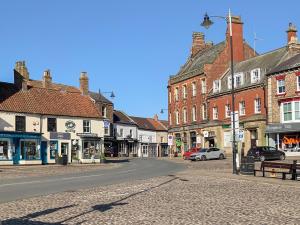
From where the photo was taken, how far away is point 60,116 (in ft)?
174

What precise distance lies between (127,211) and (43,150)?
39316 millimetres

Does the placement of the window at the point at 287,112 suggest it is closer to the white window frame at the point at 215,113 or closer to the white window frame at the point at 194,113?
the white window frame at the point at 215,113

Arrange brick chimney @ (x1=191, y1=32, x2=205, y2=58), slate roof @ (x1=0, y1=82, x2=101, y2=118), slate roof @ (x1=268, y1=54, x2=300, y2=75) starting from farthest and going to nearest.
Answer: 1. brick chimney @ (x1=191, y1=32, x2=205, y2=58)
2. slate roof @ (x1=0, y1=82, x2=101, y2=118)
3. slate roof @ (x1=268, y1=54, x2=300, y2=75)

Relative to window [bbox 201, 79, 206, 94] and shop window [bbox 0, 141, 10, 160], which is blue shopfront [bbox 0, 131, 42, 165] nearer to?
shop window [bbox 0, 141, 10, 160]

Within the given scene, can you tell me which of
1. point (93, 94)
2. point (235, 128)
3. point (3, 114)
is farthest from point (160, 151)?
point (235, 128)

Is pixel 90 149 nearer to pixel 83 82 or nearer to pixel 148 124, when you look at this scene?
pixel 83 82

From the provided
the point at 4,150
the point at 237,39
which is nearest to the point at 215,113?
the point at 237,39

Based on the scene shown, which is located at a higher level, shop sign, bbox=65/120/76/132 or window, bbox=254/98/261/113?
window, bbox=254/98/261/113

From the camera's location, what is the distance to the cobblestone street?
11.9 meters

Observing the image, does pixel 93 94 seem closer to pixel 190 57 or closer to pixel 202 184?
pixel 190 57

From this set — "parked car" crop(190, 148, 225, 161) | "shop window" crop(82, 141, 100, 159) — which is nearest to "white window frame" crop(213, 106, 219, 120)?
"parked car" crop(190, 148, 225, 161)

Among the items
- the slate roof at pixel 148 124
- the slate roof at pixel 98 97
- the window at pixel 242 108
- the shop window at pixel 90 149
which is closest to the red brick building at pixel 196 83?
the window at pixel 242 108

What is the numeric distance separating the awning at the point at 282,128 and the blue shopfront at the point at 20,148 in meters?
24.9

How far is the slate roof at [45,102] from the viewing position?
5006 cm
